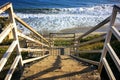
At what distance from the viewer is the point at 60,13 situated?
3119 centimetres

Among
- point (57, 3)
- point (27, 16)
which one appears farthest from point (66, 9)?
point (27, 16)

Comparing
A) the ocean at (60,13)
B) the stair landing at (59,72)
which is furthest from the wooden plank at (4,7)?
the ocean at (60,13)

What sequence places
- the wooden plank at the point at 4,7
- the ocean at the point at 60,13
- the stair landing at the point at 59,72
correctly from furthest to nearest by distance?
the ocean at the point at 60,13 → the stair landing at the point at 59,72 → the wooden plank at the point at 4,7

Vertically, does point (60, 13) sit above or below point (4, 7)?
below

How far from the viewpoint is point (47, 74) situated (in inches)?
183

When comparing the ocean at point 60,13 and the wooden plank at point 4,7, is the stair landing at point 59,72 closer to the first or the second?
the wooden plank at point 4,7

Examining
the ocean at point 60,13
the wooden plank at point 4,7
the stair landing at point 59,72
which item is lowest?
the ocean at point 60,13

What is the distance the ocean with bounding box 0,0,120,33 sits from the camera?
2504 cm

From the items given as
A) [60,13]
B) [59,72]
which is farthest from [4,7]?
[60,13]

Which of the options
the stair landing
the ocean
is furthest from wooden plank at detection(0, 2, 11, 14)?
the ocean

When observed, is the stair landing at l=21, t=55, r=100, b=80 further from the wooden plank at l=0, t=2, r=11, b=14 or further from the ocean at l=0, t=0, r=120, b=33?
the ocean at l=0, t=0, r=120, b=33

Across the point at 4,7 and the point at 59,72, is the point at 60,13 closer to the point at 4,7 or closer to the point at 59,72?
the point at 59,72

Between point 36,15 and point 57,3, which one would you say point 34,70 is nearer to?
point 36,15

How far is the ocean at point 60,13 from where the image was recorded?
986 inches
